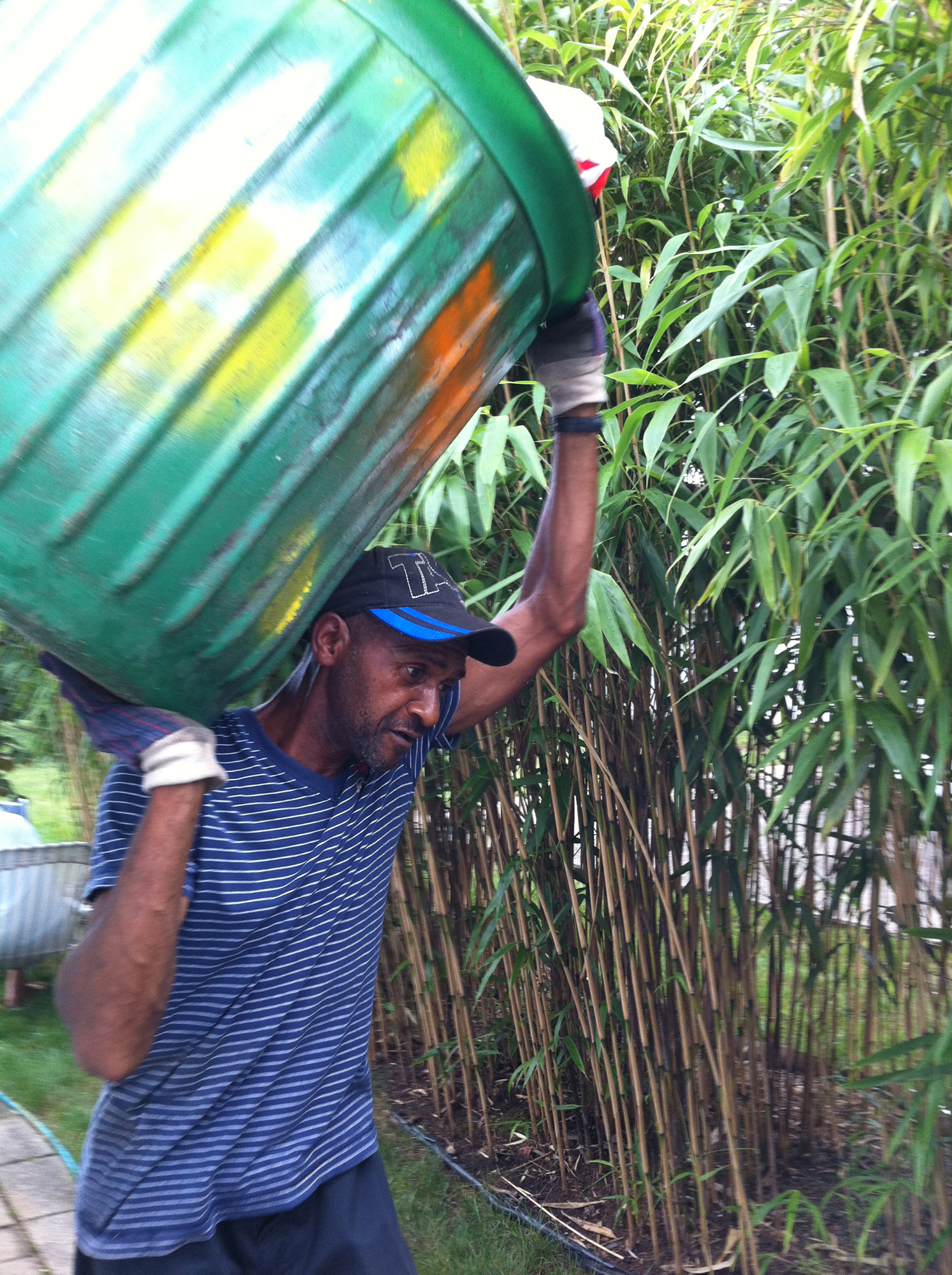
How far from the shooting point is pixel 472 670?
1666mm

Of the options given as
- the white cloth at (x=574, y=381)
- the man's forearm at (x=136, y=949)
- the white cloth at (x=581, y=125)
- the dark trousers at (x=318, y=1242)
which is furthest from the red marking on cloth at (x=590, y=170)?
the dark trousers at (x=318, y=1242)

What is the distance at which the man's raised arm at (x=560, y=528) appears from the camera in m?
1.45

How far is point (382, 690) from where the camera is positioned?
4.48 ft

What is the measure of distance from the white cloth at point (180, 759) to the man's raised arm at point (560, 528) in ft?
1.66

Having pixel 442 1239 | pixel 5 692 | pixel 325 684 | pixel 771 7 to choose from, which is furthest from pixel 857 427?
pixel 5 692

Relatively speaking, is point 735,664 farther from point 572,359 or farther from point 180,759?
point 180,759

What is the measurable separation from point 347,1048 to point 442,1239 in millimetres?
1195

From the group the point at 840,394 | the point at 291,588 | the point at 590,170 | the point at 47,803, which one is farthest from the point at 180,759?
the point at 47,803

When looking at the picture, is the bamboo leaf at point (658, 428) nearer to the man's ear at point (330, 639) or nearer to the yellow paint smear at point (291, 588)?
the man's ear at point (330, 639)

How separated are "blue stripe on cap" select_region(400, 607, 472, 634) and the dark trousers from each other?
709mm

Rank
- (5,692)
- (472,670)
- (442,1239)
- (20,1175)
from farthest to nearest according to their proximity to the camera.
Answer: (5,692) → (20,1175) → (442,1239) → (472,670)

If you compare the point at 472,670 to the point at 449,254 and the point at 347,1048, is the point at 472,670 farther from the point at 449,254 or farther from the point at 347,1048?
the point at 449,254

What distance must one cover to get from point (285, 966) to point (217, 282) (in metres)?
0.83

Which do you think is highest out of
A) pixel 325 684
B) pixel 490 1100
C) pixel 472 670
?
pixel 472 670
